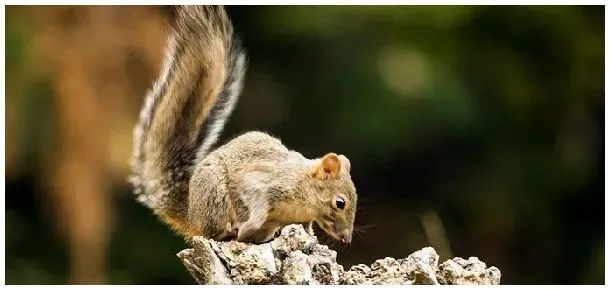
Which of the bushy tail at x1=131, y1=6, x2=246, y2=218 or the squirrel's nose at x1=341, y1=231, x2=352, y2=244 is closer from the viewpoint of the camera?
the squirrel's nose at x1=341, y1=231, x2=352, y2=244

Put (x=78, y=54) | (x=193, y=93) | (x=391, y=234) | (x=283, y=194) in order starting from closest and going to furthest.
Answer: (x=283, y=194)
(x=193, y=93)
(x=391, y=234)
(x=78, y=54)

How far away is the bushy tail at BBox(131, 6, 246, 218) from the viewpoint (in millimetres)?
2512

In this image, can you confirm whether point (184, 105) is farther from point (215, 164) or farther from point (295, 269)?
point (295, 269)

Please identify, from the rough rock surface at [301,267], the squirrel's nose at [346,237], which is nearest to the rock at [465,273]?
the rough rock surface at [301,267]

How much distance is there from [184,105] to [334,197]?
0.43 meters

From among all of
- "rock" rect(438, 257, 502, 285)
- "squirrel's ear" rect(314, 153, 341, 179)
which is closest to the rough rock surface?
"rock" rect(438, 257, 502, 285)

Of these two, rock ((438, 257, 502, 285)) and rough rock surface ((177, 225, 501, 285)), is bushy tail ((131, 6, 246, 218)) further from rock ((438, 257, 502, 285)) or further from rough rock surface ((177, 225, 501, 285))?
rock ((438, 257, 502, 285))

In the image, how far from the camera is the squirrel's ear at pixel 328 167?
235 cm

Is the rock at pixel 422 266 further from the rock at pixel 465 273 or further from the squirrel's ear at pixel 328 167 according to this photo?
the squirrel's ear at pixel 328 167

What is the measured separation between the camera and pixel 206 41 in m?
2.61

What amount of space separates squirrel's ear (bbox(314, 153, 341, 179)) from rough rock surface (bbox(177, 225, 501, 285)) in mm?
121
